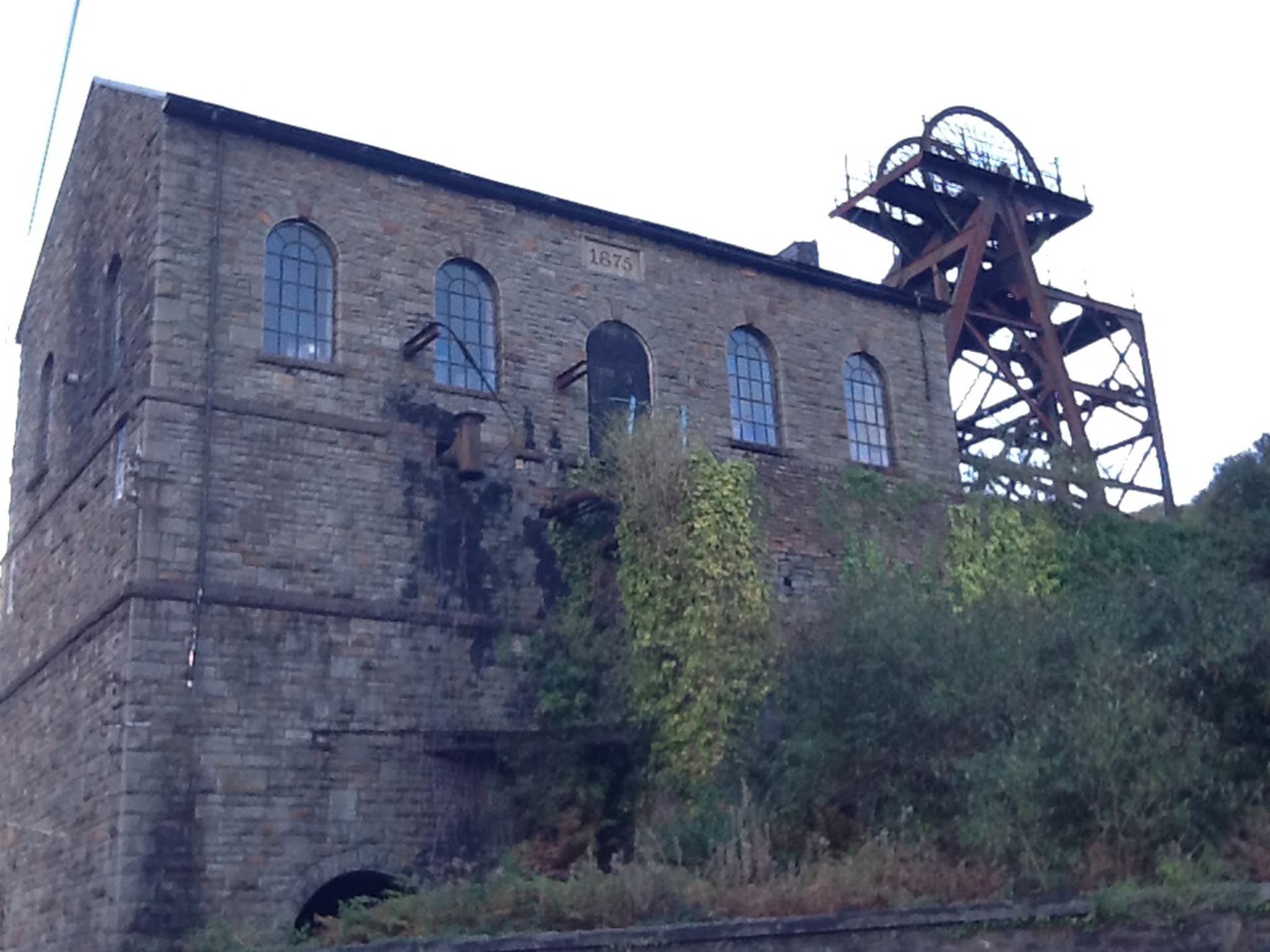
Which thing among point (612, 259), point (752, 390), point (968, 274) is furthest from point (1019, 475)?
point (968, 274)

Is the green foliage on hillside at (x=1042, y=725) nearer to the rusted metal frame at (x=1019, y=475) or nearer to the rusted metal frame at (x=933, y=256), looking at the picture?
the rusted metal frame at (x=1019, y=475)

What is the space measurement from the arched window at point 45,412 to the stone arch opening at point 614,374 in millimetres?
6959

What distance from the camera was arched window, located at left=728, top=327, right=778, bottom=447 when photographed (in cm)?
2047

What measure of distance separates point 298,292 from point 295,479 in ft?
7.90

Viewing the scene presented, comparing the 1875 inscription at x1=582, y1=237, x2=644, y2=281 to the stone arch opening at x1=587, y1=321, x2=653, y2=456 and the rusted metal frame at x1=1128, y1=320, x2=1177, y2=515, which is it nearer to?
the stone arch opening at x1=587, y1=321, x2=653, y2=456

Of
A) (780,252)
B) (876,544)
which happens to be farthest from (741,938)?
(780,252)

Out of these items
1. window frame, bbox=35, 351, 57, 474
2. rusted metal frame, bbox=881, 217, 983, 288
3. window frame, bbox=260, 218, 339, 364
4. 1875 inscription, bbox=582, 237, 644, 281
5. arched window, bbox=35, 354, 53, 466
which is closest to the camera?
window frame, bbox=260, 218, 339, 364

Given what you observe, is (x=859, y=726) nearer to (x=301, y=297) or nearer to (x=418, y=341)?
(x=418, y=341)

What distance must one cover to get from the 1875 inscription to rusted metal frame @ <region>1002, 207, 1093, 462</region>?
10138 mm

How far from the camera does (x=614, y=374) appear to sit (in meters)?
19.6

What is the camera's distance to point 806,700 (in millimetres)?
14844

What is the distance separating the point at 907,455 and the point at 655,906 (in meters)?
11.1

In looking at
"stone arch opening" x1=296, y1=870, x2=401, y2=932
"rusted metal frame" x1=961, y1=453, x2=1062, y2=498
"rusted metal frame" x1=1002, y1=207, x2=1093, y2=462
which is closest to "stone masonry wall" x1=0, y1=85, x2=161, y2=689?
"stone arch opening" x1=296, y1=870, x2=401, y2=932

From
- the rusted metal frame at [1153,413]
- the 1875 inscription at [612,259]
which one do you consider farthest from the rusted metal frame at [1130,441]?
the 1875 inscription at [612,259]
